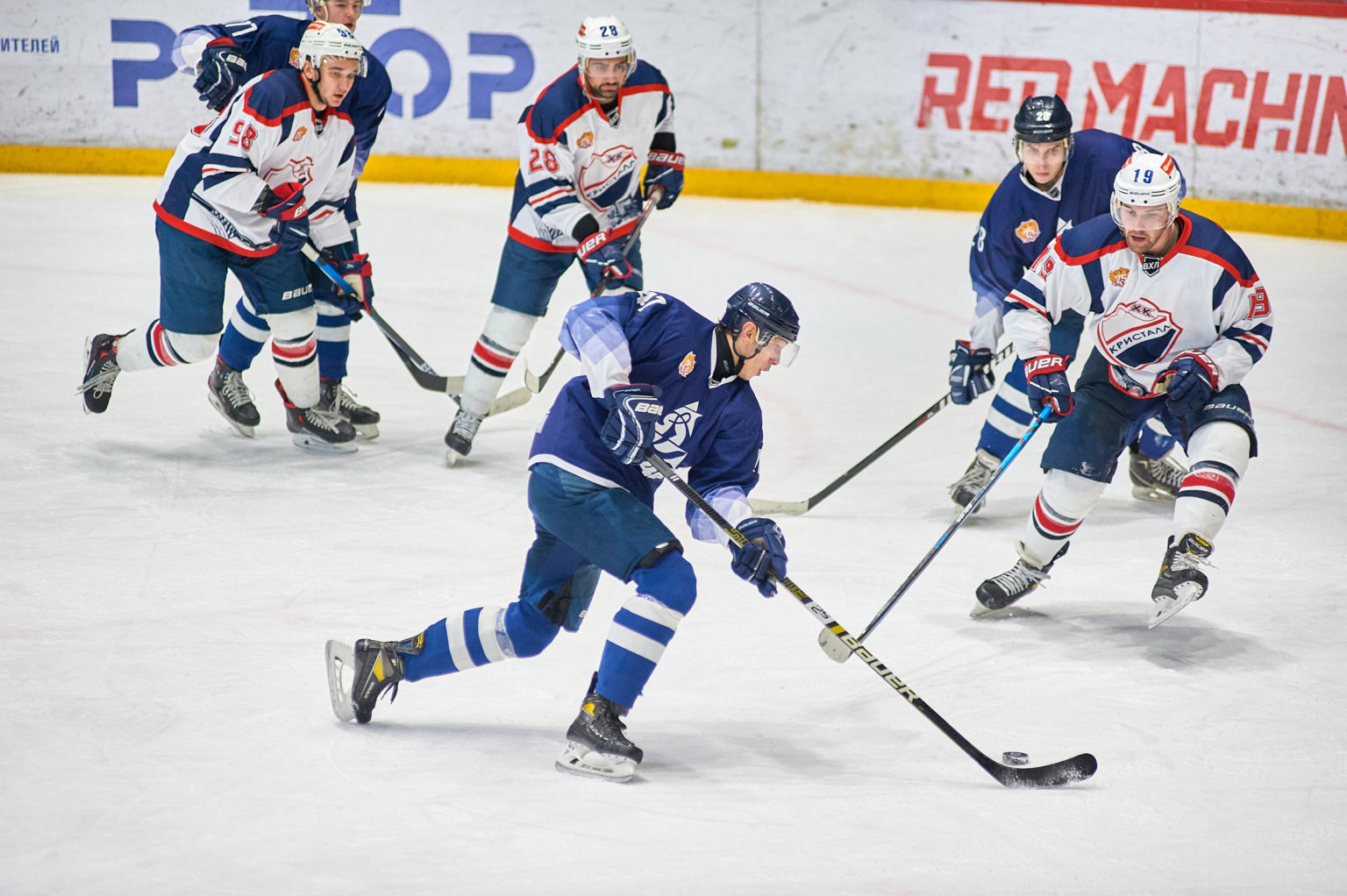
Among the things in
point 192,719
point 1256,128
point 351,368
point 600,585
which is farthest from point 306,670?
point 1256,128

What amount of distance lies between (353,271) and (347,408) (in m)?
0.47

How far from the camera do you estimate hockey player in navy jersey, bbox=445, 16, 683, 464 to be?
14.1 ft

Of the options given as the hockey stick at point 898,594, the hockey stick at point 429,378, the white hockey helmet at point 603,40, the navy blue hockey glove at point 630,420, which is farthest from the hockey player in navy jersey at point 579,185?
the navy blue hockey glove at point 630,420

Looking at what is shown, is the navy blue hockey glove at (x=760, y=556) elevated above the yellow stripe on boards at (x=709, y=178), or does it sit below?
below

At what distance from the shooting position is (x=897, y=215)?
7.75m

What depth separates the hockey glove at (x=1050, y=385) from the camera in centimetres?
337

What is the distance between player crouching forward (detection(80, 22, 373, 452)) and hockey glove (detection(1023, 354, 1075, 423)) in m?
2.04

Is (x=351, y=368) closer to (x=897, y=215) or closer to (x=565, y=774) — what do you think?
(x=565, y=774)

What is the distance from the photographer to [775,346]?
262cm

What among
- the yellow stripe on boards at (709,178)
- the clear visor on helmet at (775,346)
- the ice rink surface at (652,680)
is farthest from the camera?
the yellow stripe on boards at (709,178)

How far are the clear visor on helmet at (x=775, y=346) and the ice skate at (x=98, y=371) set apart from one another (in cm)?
260

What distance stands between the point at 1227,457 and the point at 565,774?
167 centimetres

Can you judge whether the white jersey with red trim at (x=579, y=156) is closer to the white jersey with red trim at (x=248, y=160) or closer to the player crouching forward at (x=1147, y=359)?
the white jersey with red trim at (x=248, y=160)

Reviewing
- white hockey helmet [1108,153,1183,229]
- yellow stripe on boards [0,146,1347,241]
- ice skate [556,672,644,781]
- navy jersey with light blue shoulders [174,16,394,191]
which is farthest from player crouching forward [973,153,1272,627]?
yellow stripe on boards [0,146,1347,241]
